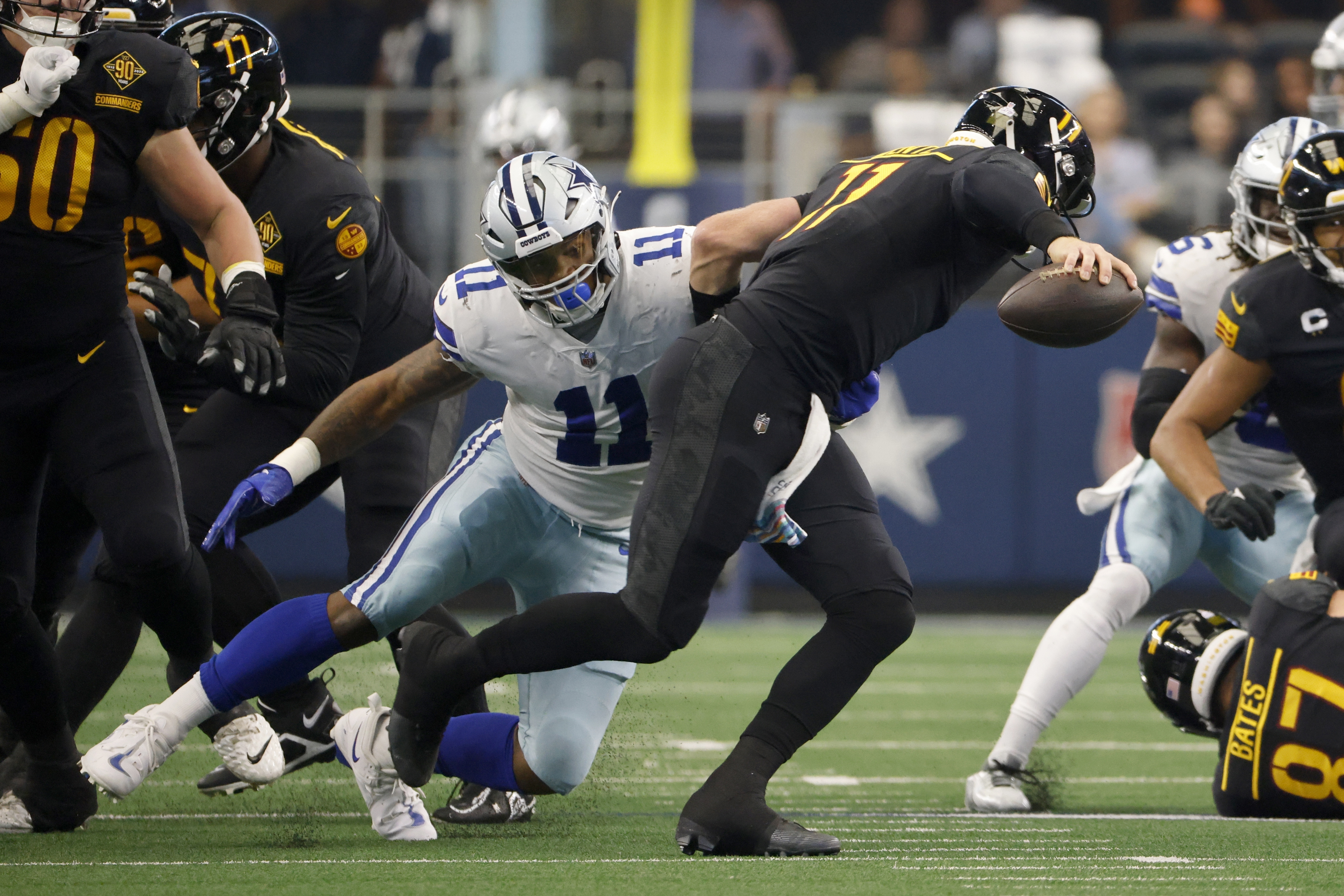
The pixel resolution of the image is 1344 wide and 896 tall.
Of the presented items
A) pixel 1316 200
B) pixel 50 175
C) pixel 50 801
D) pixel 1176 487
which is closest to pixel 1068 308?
pixel 1316 200

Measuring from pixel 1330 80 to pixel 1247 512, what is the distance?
2.27m

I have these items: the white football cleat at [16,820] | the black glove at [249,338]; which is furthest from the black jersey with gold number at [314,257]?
the white football cleat at [16,820]

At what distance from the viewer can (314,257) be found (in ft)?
13.3

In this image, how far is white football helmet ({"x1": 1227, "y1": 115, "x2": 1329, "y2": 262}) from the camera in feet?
14.8

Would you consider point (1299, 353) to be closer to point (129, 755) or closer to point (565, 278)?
point (565, 278)

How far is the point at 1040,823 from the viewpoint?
12.6ft

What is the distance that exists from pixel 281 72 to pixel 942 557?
557cm

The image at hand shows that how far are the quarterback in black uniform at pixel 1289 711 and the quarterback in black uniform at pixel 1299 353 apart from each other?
0.49 feet

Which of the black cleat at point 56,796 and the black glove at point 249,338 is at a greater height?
the black glove at point 249,338

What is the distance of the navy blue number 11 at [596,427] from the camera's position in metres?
3.50

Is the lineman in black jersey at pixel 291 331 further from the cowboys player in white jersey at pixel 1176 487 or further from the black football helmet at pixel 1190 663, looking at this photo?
the black football helmet at pixel 1190 663

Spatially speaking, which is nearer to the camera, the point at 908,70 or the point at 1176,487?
the point at 1176,487

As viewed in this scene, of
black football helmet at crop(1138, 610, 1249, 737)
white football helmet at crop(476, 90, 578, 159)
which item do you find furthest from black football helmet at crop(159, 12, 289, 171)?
white football helmet at crop(476, 90, 578, 159)

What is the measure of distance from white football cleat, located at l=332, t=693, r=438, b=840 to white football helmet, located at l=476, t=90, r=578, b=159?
3543 millimetres
